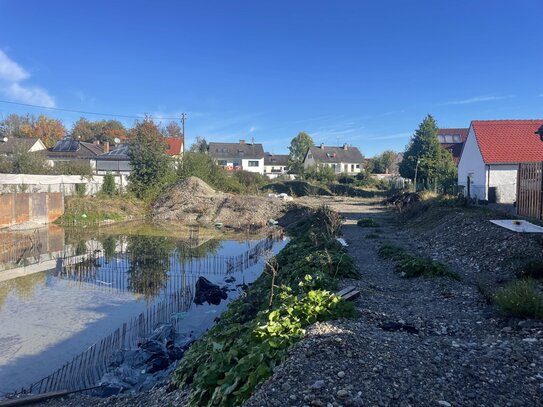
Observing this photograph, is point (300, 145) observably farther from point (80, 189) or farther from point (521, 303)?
point (521, 303)

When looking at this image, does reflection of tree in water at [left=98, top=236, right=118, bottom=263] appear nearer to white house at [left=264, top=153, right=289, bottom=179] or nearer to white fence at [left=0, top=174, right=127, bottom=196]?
white fence at [left=0, top=174, right=127, bottom=196]

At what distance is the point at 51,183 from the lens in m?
29.0

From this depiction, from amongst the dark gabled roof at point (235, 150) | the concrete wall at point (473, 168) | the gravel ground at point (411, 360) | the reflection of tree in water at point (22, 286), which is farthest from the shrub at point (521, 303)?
the dark gabled roof at point (235, 150)

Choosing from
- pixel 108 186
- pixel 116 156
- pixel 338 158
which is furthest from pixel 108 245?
pixel 338 158

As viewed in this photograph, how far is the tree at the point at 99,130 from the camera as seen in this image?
76.8m

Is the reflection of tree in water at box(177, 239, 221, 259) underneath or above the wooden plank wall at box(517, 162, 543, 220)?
underneath

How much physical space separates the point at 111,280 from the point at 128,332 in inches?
195

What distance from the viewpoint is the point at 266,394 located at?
12.8ft

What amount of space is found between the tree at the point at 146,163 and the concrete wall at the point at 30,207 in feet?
25.2

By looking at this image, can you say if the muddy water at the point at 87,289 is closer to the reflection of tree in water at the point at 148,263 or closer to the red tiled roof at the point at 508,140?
the reflection of tree in water at the point at 148,263

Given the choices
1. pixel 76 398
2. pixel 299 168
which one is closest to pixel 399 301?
pixel 76 398

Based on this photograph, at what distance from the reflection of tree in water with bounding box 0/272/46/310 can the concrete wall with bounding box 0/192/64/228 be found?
1183 centimetres

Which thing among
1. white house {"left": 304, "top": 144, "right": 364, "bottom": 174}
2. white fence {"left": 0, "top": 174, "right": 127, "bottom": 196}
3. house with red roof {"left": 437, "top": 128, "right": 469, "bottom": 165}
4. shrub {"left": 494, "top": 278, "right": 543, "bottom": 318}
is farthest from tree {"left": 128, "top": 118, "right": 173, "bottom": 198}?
white house {"left": 304, "top": 144, "right": 364, "bottom": 174}

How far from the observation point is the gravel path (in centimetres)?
380
